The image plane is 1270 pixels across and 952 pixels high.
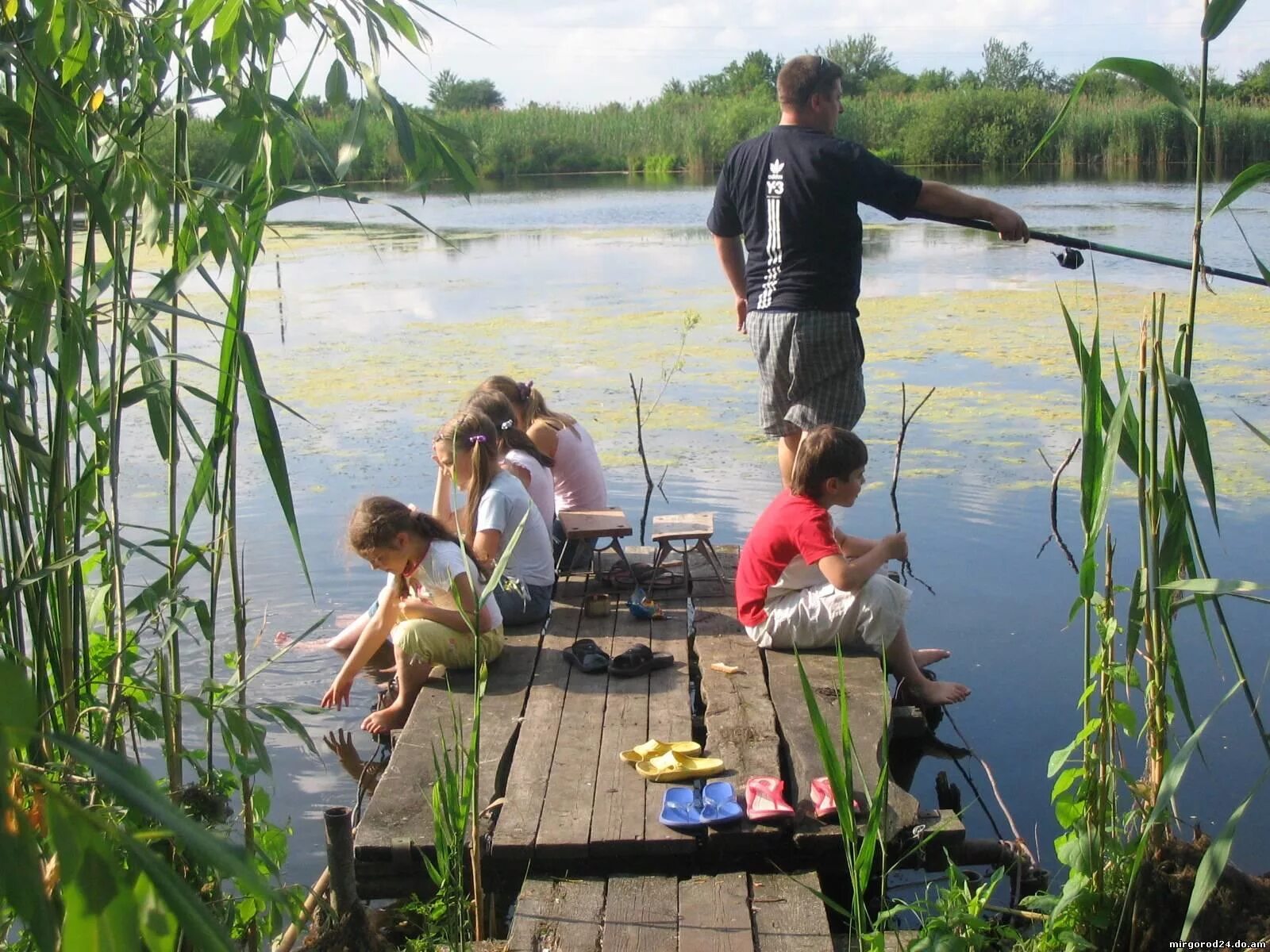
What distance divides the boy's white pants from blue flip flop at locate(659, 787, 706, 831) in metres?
0.84

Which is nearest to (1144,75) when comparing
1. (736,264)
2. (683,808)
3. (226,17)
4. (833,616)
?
(226,17)

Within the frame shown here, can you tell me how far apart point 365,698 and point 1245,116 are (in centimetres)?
→ 2359

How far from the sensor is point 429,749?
3119 millimetres

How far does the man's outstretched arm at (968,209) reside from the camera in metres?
3.73

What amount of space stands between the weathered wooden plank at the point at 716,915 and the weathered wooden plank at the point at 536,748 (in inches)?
14.3

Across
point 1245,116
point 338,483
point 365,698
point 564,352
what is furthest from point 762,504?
point 1245,116

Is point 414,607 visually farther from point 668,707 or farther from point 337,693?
point 668,707

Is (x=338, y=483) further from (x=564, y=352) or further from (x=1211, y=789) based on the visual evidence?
(x=1211, y=789)

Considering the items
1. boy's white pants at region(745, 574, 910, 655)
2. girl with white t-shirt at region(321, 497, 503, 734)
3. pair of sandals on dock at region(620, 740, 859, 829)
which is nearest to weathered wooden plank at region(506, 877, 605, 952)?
pair of sandals on dock at region(620, 740, 859, 829)

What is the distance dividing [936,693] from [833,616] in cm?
36

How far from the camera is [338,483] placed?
20.2ft

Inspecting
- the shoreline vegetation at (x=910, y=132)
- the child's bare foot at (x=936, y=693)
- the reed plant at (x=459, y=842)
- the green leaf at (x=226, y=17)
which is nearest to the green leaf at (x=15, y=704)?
the green leaf at (x=226, y=17)

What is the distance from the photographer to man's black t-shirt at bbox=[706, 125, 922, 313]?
13.1 ft

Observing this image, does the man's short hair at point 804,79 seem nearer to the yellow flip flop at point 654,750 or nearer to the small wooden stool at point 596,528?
the small wooden stool at point 596,528
